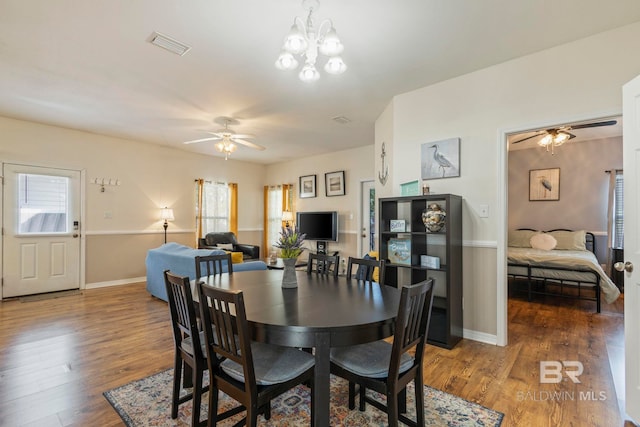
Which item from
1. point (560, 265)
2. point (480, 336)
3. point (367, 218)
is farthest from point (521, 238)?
point (480, 336)

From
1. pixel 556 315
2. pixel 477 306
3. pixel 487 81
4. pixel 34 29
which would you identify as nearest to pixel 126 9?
pixel 34 29

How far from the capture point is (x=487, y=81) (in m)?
3.00

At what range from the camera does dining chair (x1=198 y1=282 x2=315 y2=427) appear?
53.6 inches

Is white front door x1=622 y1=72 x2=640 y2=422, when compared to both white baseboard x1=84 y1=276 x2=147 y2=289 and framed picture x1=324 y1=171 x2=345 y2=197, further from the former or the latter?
white baseboard x1=84 y1=276 x2=147 y2=289

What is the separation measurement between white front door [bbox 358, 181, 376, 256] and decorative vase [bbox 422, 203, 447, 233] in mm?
2992

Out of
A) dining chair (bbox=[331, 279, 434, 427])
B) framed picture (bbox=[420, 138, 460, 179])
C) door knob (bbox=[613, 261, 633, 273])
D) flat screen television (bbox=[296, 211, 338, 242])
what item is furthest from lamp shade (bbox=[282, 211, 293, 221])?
door knob (bbox=[613, 261, 633, 273])

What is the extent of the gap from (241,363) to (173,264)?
3052 mm

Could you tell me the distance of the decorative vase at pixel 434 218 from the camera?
9.86 ft

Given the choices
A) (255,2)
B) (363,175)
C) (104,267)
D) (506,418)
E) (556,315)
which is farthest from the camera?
(363,175)

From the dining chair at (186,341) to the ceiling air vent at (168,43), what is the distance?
191 centimetres

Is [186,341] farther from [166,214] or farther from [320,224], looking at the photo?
[320,224]

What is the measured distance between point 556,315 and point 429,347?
2.10 m

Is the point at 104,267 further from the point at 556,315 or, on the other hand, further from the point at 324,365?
the point at 556,315

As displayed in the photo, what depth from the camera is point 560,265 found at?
4277 millimetres
